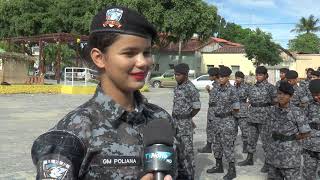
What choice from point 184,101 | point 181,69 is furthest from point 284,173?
point 181,69

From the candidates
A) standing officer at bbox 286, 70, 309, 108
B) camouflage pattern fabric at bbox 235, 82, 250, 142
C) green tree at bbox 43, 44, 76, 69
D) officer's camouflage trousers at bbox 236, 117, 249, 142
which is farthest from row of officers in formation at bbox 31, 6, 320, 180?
green tree at bbox 43, 44, 76, 69

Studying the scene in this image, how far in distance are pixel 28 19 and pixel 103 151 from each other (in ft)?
131

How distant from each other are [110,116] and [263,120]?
691 centimetres

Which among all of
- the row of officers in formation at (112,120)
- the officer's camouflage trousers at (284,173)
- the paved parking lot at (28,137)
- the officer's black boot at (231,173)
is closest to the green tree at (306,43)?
the paved parking lot at (28,137)

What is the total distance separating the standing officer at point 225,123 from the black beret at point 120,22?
565 cm

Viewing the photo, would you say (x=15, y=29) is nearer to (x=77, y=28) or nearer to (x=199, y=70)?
(x=77, y=28)

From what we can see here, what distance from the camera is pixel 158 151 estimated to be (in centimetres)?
129

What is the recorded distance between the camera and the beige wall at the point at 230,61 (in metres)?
44.1

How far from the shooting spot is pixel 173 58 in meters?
46.4

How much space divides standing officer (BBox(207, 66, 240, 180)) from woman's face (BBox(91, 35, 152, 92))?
559 cm

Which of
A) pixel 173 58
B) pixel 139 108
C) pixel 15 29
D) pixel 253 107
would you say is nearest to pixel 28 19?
pixel 15 29

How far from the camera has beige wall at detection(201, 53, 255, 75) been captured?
4412 cm

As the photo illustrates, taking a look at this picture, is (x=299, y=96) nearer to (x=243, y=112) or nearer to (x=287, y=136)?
(x=243, y=112)

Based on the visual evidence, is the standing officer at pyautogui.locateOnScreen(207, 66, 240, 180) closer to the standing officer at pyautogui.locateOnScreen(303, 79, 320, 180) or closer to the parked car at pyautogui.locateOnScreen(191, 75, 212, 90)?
the standing officer at pyautogui.locateOnScreen(303, 79, 320, 180)
